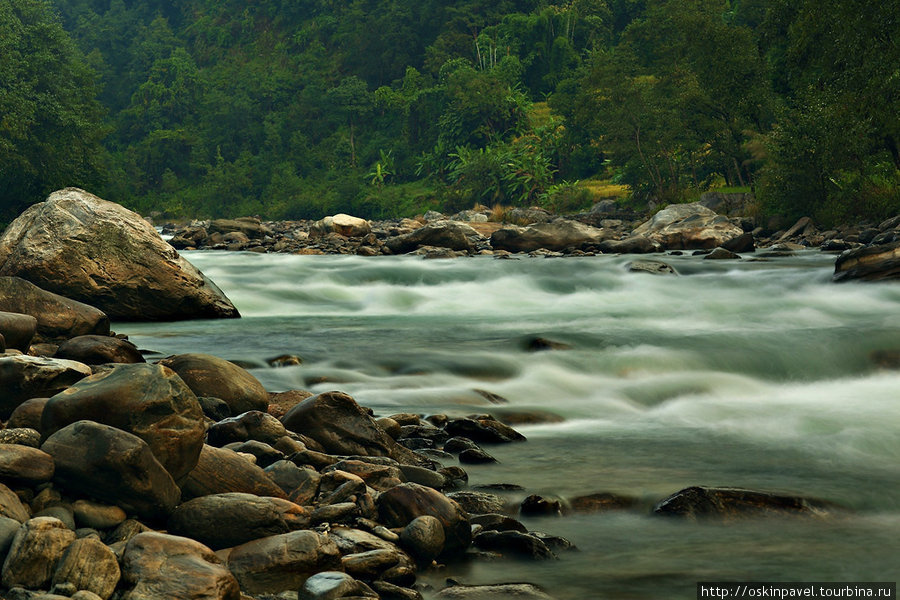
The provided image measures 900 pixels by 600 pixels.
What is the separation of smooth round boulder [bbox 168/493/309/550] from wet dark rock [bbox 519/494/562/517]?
162cm

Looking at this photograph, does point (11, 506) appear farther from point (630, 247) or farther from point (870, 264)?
point (630, 247)

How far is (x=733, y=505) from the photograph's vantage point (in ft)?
18.6

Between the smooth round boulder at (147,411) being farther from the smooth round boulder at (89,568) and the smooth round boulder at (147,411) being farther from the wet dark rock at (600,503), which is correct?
the wet dark rock at (600,503)

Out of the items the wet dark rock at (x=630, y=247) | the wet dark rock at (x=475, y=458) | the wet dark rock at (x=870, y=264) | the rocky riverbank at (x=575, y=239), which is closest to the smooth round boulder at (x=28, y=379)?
the wet dark rock at (x=475, y=458)

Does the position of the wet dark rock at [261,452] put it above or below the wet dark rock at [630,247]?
above

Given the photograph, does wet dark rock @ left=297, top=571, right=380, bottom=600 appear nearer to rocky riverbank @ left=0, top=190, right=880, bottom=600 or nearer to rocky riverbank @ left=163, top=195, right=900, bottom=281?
rocky riverbank @ left=0, top=190, right=880, bottom=600

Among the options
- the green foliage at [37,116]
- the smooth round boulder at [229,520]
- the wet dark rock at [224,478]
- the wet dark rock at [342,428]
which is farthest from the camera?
the green foliage at [37,116]


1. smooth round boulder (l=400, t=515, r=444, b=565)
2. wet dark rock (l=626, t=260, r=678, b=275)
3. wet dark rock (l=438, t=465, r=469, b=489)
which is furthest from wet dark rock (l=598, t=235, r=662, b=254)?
smooth round boulder (l=400, t=515, r=444, b=565)

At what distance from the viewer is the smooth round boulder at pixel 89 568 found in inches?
150

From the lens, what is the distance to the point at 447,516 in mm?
5008

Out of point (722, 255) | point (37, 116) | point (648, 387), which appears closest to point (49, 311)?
point (648, 387)

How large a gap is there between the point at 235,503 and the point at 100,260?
31.9 ft

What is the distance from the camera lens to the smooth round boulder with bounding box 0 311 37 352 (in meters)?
8.32

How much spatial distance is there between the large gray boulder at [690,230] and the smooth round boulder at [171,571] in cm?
2530
